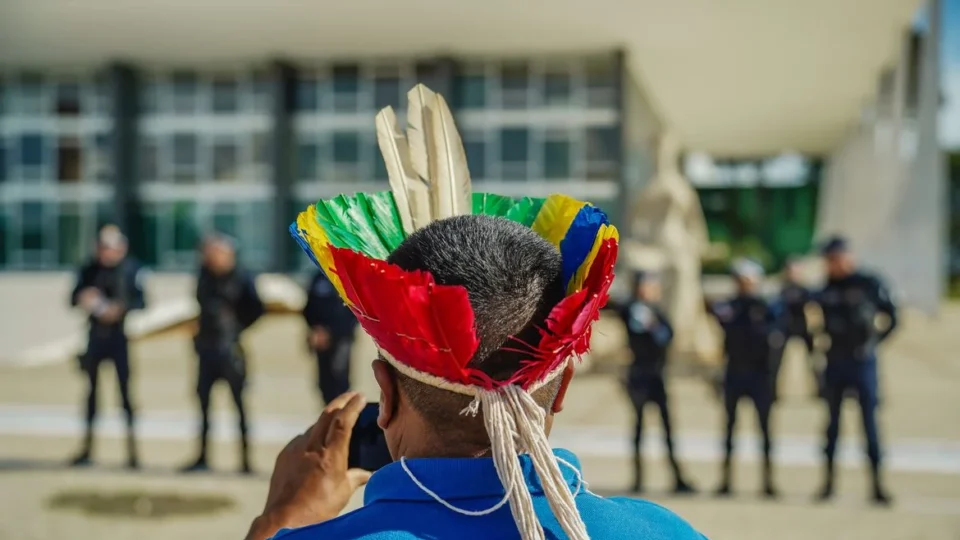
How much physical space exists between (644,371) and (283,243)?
21.6 meters

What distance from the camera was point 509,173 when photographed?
26562 millimetres

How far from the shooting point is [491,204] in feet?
5.53

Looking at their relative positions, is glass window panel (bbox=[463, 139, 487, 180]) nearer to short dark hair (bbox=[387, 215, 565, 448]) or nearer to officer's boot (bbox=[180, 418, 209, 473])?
officer's boot (bbox=[180, 418, 209, 473])

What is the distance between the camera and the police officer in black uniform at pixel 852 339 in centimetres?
688

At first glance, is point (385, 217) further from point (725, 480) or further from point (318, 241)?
point (725, 480)

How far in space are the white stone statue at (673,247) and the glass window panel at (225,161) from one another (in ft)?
54.9

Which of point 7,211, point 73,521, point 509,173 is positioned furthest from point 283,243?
point 73,521

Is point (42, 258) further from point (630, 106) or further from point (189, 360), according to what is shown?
point (630, 106)

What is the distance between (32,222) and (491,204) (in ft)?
99.5

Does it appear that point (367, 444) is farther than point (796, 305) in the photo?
No

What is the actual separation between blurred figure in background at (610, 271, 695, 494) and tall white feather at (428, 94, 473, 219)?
5.84 metres

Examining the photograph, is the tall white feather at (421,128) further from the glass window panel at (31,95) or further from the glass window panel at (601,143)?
the glass window panel at (31,95)

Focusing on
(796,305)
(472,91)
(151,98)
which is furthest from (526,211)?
(151,98)

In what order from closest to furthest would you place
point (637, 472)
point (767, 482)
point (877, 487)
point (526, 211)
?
point (526, 211)
point (877, 487)
point (767, 482)
point (637, 472)
